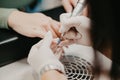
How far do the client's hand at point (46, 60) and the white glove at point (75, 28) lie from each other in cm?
5

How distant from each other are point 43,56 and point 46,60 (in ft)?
0.06

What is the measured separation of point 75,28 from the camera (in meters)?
0.70

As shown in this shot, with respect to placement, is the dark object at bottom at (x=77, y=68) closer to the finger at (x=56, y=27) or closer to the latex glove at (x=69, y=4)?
the finger at (x=56, y=27)

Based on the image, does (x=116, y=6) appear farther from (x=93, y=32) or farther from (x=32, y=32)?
(x=32, y=32)

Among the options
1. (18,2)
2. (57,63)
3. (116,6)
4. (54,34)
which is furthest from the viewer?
(18,2)

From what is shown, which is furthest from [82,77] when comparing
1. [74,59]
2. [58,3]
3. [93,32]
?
[58,3]

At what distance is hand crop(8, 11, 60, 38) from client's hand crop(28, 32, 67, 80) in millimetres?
69

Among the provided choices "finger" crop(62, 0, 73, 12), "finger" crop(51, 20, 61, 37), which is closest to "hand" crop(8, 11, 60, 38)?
"finger" crop(51, 20, 61, 37)

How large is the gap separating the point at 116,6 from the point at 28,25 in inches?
15.8

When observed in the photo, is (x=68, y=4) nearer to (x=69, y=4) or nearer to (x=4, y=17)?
(x=69, y=4)

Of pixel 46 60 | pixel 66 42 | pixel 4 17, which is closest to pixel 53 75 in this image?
pixel 46 60

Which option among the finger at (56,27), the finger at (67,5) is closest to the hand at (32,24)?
the finger at (56,27)

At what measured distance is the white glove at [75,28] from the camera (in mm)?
665

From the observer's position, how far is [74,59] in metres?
0.73
